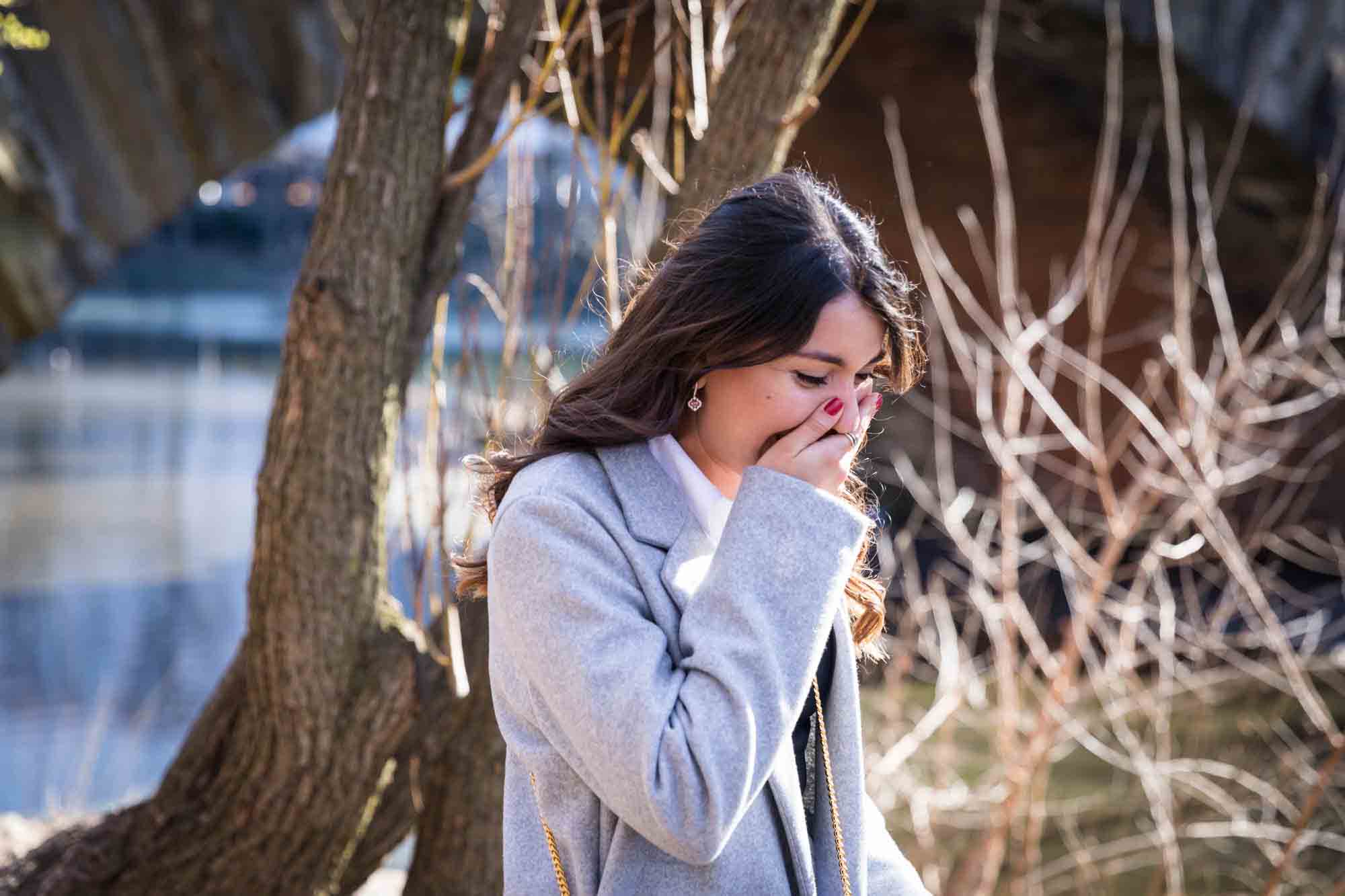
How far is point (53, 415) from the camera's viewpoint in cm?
1390

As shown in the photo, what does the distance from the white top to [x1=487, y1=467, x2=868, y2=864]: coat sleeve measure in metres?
0.11

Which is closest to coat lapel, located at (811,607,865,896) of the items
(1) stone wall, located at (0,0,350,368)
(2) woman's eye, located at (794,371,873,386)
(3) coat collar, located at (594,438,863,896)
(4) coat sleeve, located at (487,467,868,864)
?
(3) coat collar, located at (594,438,863,896)

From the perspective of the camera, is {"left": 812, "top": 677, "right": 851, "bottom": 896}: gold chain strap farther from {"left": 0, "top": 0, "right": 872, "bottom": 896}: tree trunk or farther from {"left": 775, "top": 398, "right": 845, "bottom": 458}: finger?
{"left": 0, "top": 0, "right": 872, "bottom": 896}: tree trunk

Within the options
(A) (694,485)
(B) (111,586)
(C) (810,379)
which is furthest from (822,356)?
(B) (111,586)

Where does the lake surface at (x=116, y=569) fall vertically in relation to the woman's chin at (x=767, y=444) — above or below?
below

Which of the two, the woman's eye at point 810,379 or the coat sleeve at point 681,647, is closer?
the coat sleeve at point 681,647

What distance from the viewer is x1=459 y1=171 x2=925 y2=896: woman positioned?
1.15 meters

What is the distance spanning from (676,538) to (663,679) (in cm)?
18

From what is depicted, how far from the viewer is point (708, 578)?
1209 mm

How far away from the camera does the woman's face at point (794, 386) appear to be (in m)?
1.28

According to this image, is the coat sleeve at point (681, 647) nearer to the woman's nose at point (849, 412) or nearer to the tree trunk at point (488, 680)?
the woman's nose at point (849, 412)

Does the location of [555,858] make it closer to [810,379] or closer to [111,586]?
[810,379]

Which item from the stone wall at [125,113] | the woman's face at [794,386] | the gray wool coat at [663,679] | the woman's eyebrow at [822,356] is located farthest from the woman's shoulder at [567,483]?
the stone wall at [125,113]

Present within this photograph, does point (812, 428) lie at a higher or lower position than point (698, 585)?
higher
